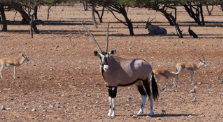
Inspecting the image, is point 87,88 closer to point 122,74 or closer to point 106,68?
point 122,74

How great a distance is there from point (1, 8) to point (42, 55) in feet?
46.8

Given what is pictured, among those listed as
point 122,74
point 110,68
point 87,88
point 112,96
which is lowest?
point 87,88

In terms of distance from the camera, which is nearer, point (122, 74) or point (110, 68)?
point (110, 68)

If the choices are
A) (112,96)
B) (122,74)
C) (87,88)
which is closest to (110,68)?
(122,74)

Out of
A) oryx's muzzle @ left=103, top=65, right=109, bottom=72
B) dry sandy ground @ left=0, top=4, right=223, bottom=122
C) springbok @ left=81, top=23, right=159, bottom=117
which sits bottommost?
dry sandy ground @ left=0, top=4, right=223, bottom=122

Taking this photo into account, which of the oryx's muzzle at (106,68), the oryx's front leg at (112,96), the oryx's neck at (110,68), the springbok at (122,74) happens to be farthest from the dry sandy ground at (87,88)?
the oryx's muzzle at (106,68)

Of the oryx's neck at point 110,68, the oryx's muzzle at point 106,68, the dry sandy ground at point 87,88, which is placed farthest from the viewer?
the dry sandy ground at point 87,88

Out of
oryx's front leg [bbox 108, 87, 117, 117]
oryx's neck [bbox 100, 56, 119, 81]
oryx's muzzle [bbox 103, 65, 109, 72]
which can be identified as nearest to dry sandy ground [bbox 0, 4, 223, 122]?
Result: oryx's front leg [bbox 108, 87, 117, 117]

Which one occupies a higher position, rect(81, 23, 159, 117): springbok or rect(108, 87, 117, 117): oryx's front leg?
rect(81, 23, 159, 117): springbok

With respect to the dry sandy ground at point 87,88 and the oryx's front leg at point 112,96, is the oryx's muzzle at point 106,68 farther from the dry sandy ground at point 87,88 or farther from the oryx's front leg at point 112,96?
the dry sandy ground at point 87,88

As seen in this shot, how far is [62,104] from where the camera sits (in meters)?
8.91

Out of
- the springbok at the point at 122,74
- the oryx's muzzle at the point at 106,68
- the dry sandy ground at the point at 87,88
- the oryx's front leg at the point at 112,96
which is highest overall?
the oryx's muzzle at the point at 106,68

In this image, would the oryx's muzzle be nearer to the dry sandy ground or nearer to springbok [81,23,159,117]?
springbok [81,23,159,117]

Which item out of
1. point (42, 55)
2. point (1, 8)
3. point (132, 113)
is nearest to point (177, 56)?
point (42, 55)
